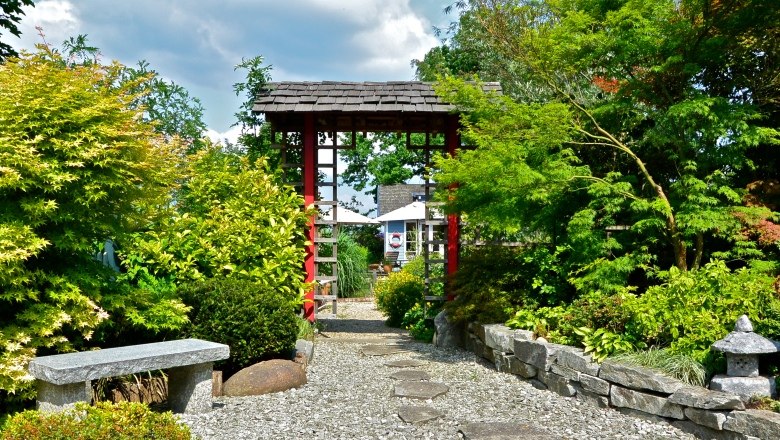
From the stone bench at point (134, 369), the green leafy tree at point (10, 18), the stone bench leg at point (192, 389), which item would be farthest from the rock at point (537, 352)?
the green leafy tree at point (10, 18)

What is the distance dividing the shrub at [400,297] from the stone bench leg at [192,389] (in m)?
5.56

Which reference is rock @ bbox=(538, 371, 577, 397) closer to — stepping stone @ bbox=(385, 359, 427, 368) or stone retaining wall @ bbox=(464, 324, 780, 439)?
stone retaining wall @ bbox=(464, 324, 780, 439)

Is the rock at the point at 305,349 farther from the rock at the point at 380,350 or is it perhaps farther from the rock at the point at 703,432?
the rock at the point at 703,432

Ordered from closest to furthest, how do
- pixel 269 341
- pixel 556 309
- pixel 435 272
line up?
pixel 269 341 → pixel 556 309 → pixel 435 272

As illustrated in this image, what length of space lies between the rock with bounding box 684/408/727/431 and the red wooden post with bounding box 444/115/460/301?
4.70 metres

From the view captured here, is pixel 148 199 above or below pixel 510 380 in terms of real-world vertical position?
above

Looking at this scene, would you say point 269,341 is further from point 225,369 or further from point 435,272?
point 435,272

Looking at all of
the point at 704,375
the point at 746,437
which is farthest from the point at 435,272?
the point at 746,437

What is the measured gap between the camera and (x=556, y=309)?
684 cm

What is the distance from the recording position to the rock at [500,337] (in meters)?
6.90

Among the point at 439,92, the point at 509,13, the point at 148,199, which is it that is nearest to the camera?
the point at 148,199

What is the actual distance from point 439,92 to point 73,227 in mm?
4182

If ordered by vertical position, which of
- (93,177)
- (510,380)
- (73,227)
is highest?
(93,177)

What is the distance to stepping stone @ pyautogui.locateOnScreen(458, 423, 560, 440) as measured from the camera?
4660mm
